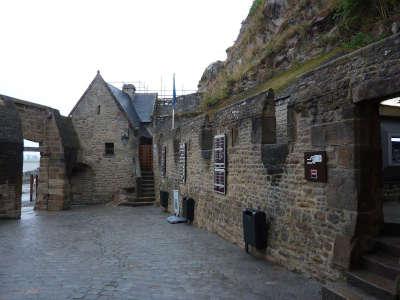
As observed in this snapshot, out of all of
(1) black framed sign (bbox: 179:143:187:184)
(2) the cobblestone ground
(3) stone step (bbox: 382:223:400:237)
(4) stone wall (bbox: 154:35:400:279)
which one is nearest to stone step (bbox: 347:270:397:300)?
(4) stone wall (bbox: 154:35:400:279)

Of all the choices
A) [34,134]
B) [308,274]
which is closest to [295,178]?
[308,274]

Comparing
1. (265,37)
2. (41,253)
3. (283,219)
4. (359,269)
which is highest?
(265,37)

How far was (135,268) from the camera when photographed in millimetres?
6312

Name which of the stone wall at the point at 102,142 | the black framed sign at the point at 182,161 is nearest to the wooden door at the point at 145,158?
the stone wall at the point at 102,142

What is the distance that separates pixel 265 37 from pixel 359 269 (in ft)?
51.6

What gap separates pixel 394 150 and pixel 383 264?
22.2 feet

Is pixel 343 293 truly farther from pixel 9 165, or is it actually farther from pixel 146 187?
pixel 146 187

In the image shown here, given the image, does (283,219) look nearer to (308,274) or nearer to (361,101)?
(308,274)

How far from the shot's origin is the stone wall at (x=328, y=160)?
14.8ft

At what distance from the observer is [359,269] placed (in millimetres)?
4500

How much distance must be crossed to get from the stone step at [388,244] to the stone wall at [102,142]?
A: 1641 cm

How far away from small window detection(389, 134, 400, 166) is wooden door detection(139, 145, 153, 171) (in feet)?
47.9

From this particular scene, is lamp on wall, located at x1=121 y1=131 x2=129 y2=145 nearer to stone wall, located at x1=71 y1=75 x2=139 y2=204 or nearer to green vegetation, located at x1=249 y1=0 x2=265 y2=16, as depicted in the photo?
stone wall, located at x1=71 y1=75 x2=139 y2=204

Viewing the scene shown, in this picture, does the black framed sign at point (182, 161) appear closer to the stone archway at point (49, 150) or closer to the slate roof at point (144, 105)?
the stone archway at point (49, 150)
